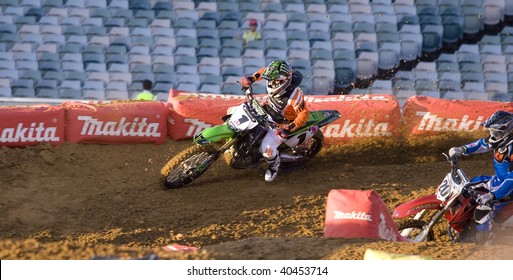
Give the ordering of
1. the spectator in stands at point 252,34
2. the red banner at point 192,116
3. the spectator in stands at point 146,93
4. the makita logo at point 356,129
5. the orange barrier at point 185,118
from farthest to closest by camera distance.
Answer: the spectator in stands at point 252,34
the spectator in stands at point 146,93
the makita logo at point 356,129
the red banner at point 192,116
the orange barrier at point 185,118

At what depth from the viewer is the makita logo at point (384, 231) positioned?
1131 centimetres

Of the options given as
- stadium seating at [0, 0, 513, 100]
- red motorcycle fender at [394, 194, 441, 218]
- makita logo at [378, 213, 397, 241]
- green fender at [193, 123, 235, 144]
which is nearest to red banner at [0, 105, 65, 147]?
green fender at [193, 123, 235, 144]

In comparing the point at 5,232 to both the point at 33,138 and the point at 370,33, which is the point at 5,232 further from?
the point at 370,33

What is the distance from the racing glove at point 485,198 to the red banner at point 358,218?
3.56 ft

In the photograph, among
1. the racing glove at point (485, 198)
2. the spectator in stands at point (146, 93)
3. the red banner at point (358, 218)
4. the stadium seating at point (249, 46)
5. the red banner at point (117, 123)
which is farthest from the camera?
the stadium seating at point (249, 46)

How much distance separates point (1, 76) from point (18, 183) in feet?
19.9

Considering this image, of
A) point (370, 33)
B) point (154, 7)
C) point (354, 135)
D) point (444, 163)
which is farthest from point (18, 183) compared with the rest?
point (370, 33)

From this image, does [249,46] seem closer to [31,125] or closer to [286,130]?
[31,125]

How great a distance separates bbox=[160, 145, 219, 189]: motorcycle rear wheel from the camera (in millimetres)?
13734

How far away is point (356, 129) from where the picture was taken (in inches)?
604

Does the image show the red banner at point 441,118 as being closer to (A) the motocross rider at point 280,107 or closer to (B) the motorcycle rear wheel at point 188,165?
(A) the motocross rider at point 280,107

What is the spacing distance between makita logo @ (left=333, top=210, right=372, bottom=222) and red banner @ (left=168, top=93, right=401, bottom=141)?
400 cm

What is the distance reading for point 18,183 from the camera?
13.9 meters

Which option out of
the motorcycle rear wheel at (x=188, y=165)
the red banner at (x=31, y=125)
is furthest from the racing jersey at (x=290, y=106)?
the red banner at (x=31, y=125)
